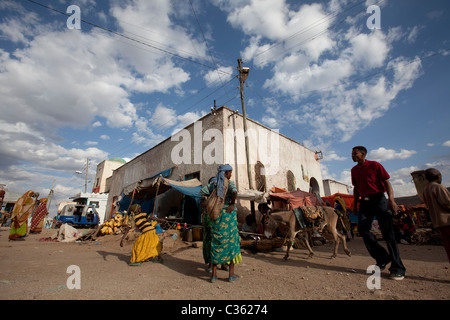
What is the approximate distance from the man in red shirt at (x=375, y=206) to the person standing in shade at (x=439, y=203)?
1.36 ft

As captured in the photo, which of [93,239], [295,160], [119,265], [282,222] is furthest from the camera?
[295,160]

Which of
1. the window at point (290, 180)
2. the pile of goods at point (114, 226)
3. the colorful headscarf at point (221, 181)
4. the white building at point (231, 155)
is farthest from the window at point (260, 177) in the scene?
the colorful headscarf at point (221, 181)

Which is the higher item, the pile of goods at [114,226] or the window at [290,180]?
the window at [290,180]

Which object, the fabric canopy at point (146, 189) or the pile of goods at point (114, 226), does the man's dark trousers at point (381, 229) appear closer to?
the fabric canopy at point (146, 189)

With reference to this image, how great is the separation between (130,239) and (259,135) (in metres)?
8.63

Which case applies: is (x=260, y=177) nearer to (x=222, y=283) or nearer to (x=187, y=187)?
(x=187, y=187)

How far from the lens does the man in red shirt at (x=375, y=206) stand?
293cm

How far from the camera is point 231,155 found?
1012cm

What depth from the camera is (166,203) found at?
12578 mm

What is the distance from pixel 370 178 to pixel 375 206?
1.46 feet

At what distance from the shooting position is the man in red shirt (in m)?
2.93

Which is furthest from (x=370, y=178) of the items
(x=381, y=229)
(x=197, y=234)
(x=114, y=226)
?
(x=114, y=226)
